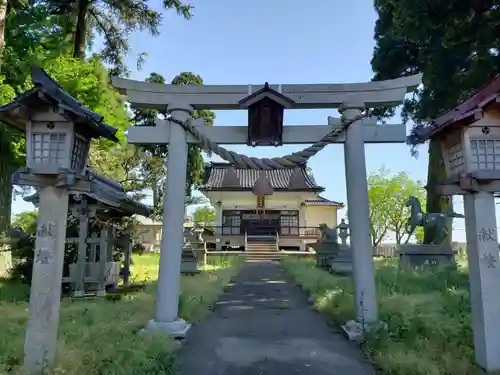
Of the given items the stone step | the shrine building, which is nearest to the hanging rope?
the stone step

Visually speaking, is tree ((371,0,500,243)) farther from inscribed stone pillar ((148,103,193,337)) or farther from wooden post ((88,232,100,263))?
wooden post ((88,232,100,263))

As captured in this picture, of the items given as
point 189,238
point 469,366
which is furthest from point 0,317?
point 189,238

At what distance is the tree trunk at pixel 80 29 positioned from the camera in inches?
603

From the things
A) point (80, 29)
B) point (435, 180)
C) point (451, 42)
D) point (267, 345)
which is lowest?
point (267, 345)

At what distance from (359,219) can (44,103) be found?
450cm

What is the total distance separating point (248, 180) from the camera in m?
31.6

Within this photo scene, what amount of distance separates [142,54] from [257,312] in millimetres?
12904

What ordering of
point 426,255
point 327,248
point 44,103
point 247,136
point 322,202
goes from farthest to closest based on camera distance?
point 322,202, point 327,248, point 426,255, point 247,136, point 44,103

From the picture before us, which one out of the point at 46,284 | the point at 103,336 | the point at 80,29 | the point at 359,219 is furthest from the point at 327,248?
the point at 80,29

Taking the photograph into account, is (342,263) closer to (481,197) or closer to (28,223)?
(481,197)

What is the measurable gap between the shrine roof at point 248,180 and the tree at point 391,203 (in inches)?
344

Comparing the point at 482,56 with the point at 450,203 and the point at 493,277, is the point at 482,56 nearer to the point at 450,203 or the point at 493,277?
the point at 493,277

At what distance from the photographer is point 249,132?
632 centimetres

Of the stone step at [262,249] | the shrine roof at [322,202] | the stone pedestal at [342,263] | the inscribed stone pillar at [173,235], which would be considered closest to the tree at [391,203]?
the shrine roof at [322,202]
